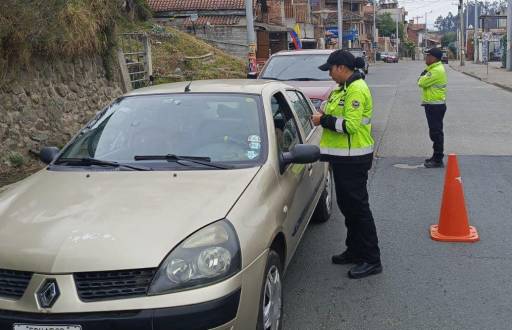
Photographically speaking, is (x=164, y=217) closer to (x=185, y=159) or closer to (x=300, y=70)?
(x=185, y=159)

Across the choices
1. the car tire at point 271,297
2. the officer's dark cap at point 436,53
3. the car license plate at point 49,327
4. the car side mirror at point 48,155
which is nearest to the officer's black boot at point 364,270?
the car tire at point 271,297

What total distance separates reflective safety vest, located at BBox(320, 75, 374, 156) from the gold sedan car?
34cm

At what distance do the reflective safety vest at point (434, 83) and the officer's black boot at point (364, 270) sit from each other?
4551 mm

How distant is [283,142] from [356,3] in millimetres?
89157

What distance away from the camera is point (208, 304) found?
9.13ft

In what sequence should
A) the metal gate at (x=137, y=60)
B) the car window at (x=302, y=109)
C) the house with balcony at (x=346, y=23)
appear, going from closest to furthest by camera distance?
the car window at (x=302, y=109) < the metal gate at (x=137, y=60) < the house with balcony at (x=346, y=23)

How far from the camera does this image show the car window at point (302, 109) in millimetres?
5434

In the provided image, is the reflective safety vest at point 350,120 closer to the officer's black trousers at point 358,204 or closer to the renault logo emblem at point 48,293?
the officer's black trousers at point 358,204

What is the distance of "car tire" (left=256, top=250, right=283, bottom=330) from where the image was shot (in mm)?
3271

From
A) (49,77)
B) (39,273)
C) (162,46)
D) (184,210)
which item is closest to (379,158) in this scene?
(49,77)

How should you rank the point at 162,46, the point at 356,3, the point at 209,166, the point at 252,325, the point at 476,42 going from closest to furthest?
the point at 252,325 → the point at 209,166 → the point at 162,46 → the point at 476,42 → the point at 356,3

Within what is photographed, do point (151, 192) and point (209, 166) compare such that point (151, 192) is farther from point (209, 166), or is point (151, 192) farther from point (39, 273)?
point (39, 273)

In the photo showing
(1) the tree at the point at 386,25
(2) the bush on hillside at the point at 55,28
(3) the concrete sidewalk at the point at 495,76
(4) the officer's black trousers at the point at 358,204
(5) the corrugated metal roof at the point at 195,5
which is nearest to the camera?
(4) the officer's black trousers at the point at 358,204

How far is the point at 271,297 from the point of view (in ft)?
11.5
